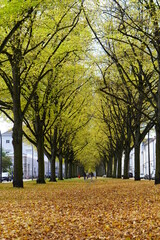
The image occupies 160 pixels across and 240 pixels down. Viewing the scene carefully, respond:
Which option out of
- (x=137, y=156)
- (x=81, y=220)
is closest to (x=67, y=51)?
(x=137, y=156)

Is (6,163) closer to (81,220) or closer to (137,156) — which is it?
(137,156)

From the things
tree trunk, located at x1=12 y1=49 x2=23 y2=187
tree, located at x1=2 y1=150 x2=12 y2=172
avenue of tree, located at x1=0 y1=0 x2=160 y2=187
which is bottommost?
tree, located at x1=2 y1=150 x2=12 y2=172

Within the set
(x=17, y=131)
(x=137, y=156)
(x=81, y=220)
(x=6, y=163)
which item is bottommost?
(x=6, y=163)

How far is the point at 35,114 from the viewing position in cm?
3319

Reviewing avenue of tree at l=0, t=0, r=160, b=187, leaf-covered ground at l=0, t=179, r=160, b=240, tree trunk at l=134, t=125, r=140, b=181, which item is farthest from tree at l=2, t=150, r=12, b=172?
leaf-covered ground at l=0, t=179, r=160, b=240

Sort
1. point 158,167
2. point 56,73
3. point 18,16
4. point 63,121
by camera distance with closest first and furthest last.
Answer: point 18,16, point 158,167, point 56,73, point 63,121

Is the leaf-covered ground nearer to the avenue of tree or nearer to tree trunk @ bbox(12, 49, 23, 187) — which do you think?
the avenue of tree

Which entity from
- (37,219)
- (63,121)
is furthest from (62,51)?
(37,219)

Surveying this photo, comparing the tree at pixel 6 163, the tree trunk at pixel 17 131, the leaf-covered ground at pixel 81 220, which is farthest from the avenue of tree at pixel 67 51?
the tree at pixel 6 163

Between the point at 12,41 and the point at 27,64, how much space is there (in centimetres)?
447

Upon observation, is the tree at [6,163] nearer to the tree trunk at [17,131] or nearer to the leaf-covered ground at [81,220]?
the tree trunk at [17,131]

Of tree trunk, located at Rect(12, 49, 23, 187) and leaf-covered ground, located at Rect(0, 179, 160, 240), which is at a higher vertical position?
tree trunk, located at Rect(12, 49, 23, 187)

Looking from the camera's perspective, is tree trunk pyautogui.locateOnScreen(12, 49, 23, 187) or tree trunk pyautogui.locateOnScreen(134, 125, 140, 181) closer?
tree trunk pyautogui.locateOnScreen(12, 49, 23, 187)

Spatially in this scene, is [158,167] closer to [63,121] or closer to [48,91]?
[48,91]
